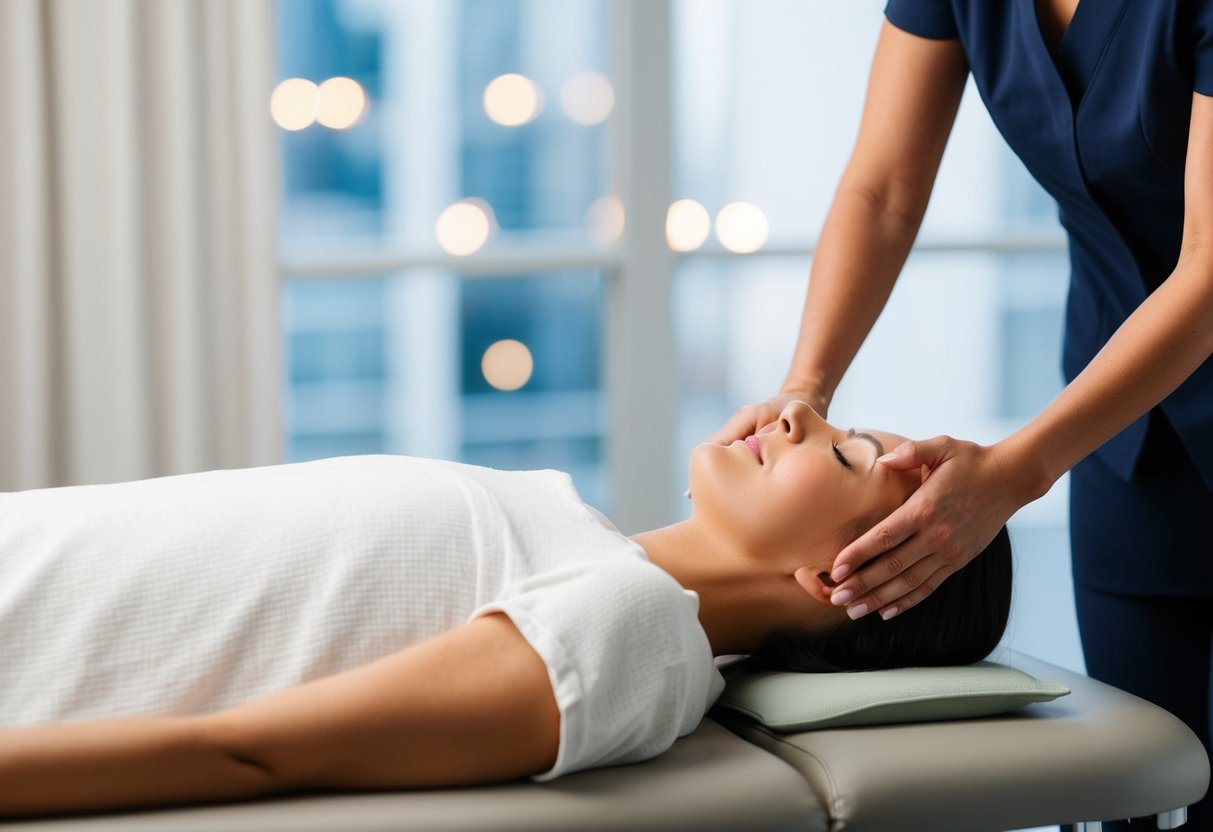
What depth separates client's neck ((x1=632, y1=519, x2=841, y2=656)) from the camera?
1.47m

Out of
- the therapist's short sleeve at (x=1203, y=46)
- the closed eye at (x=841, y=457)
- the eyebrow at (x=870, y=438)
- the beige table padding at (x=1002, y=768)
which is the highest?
the therapist's short sleeve at (x=1203, y=46)

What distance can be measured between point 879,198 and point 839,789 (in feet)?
3.06

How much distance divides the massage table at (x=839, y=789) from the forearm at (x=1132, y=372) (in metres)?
0.27

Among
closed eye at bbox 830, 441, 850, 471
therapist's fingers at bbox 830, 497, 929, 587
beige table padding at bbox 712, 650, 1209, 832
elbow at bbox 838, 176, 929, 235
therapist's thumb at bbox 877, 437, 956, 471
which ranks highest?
elbow at bbox 838, 176, 929, 235

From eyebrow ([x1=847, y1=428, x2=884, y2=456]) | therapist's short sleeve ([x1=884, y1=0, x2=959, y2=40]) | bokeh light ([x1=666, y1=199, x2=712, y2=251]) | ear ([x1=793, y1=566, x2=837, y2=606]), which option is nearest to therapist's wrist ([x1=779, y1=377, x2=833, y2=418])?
eyebrow ([x1=847, y1=428, x2=884, y2=456])

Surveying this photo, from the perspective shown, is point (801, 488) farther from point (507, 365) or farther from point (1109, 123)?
point (507, 365)

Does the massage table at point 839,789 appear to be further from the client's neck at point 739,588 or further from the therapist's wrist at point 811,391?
the therapist's wrist at point 811,391

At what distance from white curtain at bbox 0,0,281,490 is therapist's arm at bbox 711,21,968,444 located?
1.51 metres

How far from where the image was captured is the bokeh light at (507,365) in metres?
3.36

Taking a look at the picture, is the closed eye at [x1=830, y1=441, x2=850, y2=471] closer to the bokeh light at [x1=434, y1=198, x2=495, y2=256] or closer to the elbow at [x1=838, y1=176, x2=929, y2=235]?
the elbow at [x1=838, y1=176, x2=929, y2=235]

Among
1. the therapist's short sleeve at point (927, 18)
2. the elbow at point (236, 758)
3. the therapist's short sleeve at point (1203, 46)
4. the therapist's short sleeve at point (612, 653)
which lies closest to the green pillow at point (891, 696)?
the therapist's short sleeve at point (612, 653)

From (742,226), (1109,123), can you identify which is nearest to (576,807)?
(1109,123)

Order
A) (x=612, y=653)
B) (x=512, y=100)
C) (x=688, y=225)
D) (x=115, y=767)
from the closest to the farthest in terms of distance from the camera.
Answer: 1. (x=115, y=767)
2. (x=612, y=653)
3. (x=512, y=100)
4. (x=688, y=225)

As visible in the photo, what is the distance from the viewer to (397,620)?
1.28m
